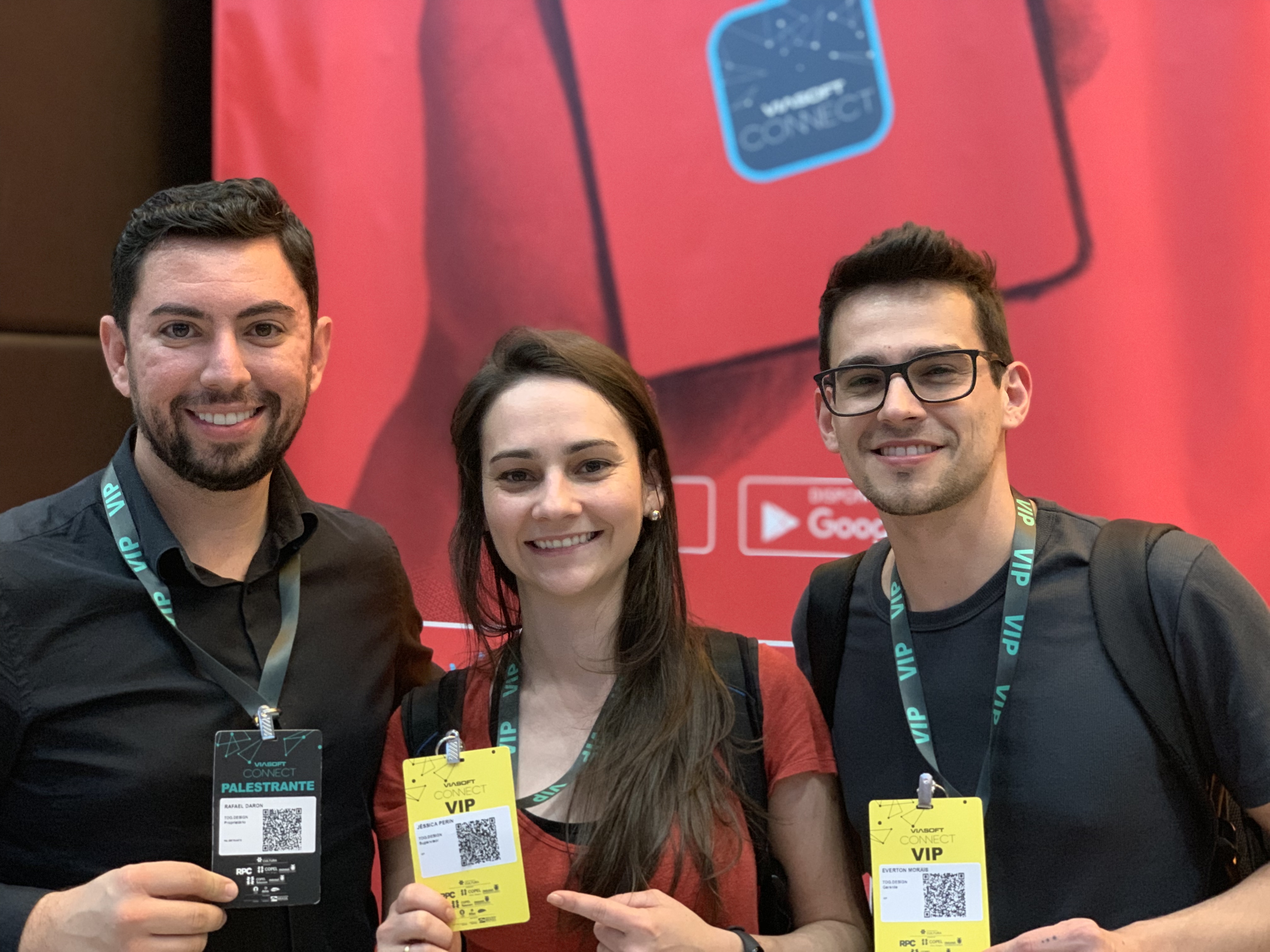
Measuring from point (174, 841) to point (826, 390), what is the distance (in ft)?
3.70

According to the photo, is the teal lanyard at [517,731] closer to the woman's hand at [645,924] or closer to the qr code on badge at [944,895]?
the woman's hand at [645,924]

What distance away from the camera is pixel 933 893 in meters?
1.49

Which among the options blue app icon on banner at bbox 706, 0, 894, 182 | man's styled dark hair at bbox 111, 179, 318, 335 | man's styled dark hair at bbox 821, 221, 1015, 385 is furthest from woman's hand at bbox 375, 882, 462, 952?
blue app icon on banner at bbox 706, 0, 894, 182

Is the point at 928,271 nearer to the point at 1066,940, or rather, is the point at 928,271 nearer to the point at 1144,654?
the point at 1144,654

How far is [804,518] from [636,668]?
1.13 metres

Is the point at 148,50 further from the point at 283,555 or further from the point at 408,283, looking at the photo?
the point at 283,555

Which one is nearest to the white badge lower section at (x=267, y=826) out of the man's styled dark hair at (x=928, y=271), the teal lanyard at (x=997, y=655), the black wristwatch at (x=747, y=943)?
the black wristwatch at (x=747, y=943)

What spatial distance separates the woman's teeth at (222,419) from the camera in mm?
1710

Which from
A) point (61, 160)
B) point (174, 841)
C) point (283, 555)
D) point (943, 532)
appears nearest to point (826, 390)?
point (943, 532)

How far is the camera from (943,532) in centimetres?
172

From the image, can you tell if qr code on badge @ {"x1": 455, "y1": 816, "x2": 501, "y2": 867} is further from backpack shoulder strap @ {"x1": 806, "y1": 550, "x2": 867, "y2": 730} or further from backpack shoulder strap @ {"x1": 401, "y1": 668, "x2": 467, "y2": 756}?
backpack shoulder strap @ {"x1": 806, "y1": 550, "x2": 867, "y2": 730}

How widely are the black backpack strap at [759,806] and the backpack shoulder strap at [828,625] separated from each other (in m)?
0.14

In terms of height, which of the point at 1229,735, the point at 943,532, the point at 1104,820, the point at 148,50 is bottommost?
the point at 1104,820

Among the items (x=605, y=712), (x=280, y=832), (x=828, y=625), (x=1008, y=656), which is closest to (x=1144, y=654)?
(x=1008, y=656)
